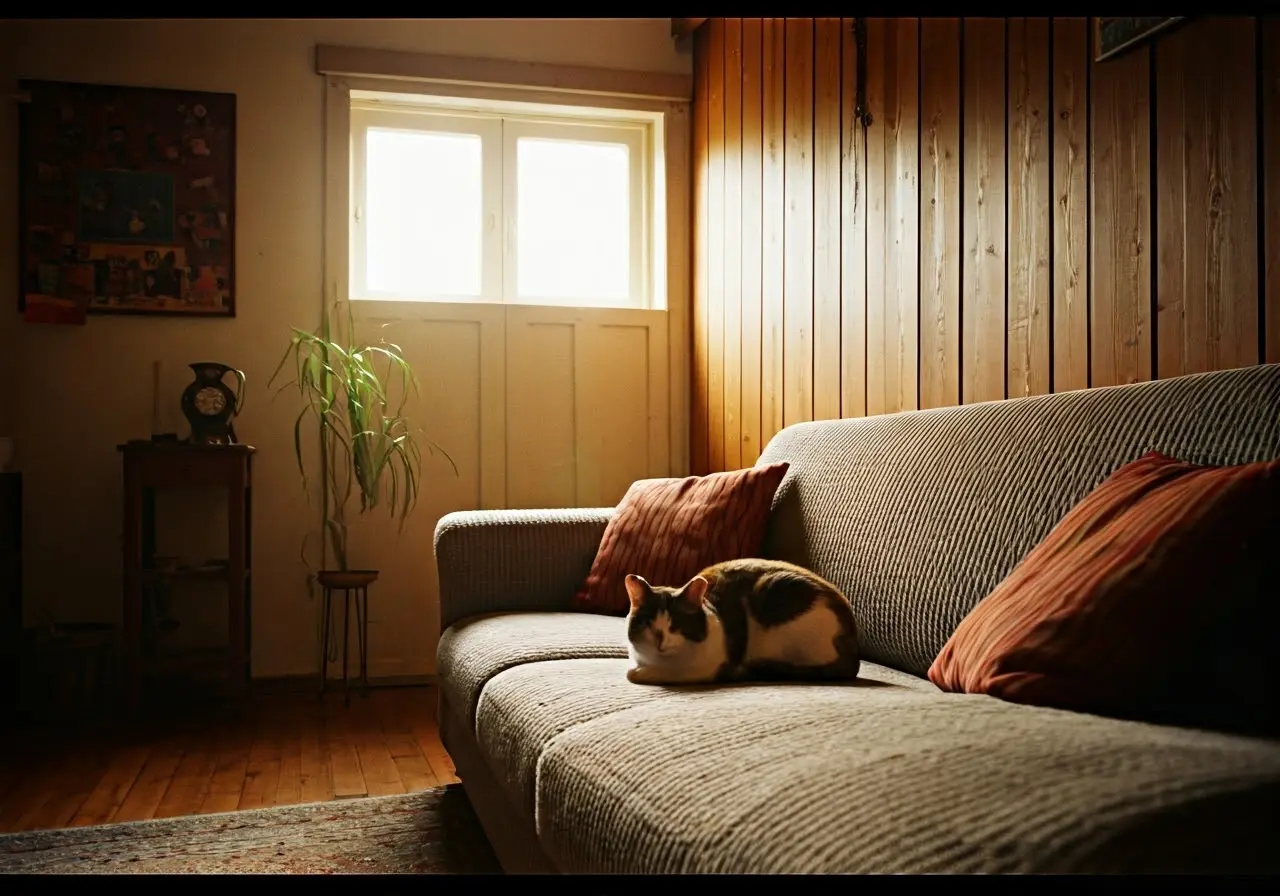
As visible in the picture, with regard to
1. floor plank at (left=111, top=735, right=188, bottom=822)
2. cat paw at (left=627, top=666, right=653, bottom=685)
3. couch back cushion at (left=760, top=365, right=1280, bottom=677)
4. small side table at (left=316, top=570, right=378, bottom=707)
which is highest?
couch back cushion at (left=760, top=365, right=1280, bottom=677)

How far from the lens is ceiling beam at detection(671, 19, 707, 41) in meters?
3.81

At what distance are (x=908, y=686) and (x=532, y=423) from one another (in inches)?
97.3

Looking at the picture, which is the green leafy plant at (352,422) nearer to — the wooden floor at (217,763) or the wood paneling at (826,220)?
the wooden floor at (217,763)

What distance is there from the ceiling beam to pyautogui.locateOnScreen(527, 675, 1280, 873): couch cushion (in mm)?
3115

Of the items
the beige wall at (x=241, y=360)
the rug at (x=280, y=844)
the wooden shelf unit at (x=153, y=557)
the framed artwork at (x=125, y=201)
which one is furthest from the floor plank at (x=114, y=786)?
the framed artwork at (x=125, y=201)

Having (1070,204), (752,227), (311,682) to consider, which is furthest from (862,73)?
(311,682)

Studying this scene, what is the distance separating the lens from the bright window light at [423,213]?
12.5 ft

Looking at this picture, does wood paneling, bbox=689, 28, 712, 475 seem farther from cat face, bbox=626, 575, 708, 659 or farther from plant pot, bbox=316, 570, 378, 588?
cat face, bbox=626, 575, 708, 659

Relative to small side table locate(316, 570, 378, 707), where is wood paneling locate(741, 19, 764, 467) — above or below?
above

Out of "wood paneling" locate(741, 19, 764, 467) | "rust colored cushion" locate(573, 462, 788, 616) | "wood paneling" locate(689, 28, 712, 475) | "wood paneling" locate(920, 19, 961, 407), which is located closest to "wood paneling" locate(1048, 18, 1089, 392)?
"wood paneling" locate(920, 19, 961, 407)

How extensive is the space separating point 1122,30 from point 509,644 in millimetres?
1529

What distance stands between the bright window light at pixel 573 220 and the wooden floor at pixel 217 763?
5.61 ft
